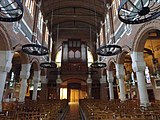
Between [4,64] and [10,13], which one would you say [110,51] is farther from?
[10,13]

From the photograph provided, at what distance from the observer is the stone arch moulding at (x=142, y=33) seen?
7.39 metres

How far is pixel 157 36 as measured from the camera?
12.7m

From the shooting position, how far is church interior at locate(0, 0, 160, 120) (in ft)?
31.0

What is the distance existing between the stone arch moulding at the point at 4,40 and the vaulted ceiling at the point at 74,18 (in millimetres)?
10837

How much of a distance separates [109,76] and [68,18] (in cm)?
1217

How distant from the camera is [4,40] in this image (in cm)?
858

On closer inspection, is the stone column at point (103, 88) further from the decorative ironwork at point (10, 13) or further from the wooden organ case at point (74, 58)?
the decorative ironwork at point (10, 13)

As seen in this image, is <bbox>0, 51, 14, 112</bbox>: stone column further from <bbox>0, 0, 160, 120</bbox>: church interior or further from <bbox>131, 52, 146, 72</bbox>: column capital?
<bbox>131, 52, 146, 72</bbox>: column capital

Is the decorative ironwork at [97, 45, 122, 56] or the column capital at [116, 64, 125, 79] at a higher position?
the decorative ironwork at [97, 45, 122, 56]

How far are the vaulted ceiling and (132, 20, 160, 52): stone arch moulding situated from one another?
33.4 ft

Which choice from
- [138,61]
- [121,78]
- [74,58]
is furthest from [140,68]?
[74,58]

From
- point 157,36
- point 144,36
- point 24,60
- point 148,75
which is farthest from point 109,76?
point 24,60

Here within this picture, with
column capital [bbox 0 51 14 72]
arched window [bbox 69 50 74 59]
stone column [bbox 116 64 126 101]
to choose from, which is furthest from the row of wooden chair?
arched window [bbox 69 50 74 59]

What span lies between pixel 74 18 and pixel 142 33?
15818 millimetres
